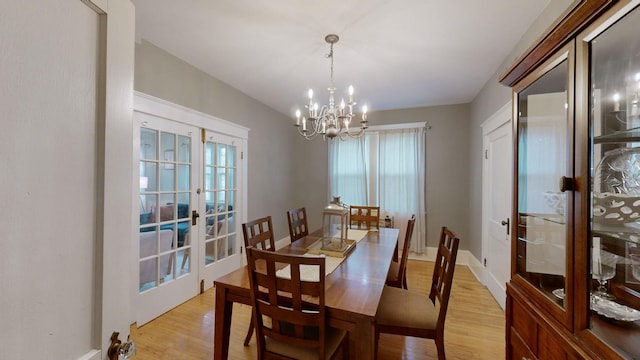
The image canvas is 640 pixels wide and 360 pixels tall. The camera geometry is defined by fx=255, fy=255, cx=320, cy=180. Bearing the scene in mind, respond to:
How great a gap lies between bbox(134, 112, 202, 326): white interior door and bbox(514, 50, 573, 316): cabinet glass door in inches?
112

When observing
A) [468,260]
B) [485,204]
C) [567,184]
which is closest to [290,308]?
[567,184]

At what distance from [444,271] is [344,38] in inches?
80.8

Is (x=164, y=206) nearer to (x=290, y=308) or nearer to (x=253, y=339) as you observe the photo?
(x=253, y=339)

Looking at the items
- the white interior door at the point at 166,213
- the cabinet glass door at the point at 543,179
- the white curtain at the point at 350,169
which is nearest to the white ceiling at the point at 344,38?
the white interior door at the point at 166,213

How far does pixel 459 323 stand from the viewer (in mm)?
2422

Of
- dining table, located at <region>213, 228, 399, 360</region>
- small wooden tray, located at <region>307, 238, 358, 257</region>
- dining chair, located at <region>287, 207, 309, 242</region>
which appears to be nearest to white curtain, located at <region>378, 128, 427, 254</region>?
dining chair, located at <region>287, 207, 309, 242</region>

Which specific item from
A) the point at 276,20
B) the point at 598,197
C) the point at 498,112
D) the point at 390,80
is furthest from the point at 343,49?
the point at 598,197

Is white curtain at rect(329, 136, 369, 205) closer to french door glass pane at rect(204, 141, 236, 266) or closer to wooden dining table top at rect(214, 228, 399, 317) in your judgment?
french door glass pane at rect(204, 141, 236, 266)

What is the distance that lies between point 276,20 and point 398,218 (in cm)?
349

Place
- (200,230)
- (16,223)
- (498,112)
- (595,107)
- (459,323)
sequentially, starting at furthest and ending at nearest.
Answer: (200,230) → (498,112) → (459,323) → (595,107) → (16,223)

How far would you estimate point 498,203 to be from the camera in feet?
9.50

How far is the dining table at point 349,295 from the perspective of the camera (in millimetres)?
1219

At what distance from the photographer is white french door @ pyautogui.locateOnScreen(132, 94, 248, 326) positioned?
2.39m

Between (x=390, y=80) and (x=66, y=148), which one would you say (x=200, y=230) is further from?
(x=390, y=80)
